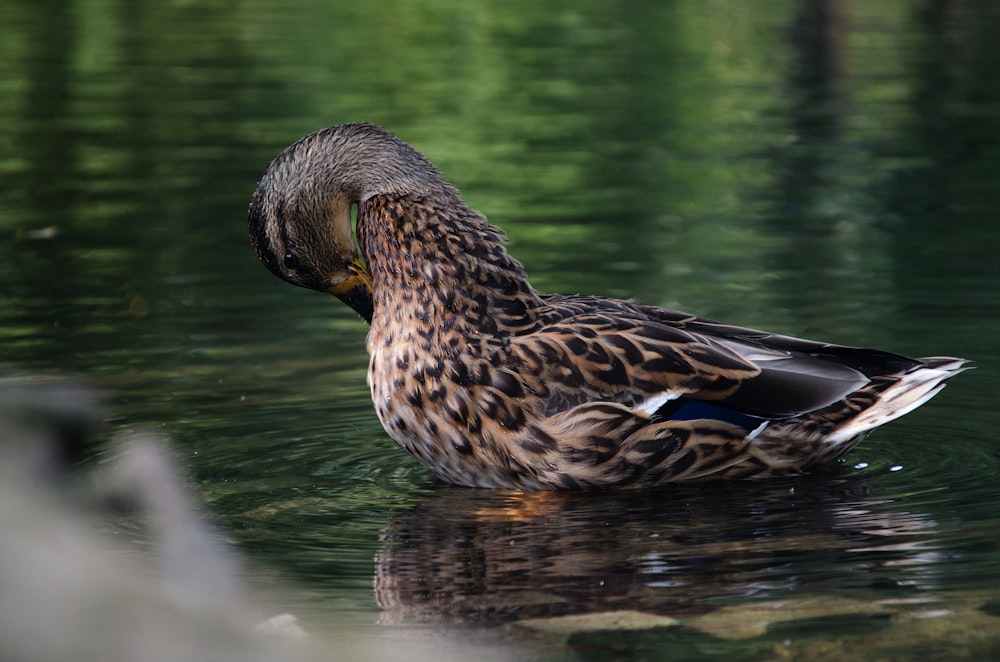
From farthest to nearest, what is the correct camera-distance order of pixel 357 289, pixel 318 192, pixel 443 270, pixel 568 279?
1. pixel 568 279
2. pixel 357 289
3. pixel 318 192
4. pixel 443 270

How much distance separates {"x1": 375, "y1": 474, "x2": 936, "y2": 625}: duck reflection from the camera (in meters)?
5.53

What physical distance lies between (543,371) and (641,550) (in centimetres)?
104

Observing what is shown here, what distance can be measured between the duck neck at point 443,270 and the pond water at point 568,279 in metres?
0.76

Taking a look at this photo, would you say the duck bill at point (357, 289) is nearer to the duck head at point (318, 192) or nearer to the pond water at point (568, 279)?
the duck head at point (318, 192)

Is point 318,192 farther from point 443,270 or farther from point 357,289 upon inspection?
point 443,270

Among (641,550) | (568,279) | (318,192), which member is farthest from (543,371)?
(568,279)

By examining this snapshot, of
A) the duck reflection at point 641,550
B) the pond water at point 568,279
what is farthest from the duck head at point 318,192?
the duck reflection at point 641,550

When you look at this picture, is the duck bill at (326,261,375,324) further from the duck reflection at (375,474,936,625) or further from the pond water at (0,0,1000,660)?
the duck reflection at (375,474,936,625)

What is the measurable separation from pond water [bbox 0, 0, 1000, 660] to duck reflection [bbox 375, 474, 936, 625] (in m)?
0.02

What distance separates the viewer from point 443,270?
279 inches

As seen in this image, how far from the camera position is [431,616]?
545cm

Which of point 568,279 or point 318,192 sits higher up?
point 318,192

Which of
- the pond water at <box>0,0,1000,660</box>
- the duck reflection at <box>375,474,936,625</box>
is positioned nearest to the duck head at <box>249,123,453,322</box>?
the pond water at <box>0,0,1000,660</box>

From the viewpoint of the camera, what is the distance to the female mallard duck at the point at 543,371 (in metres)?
6.82
